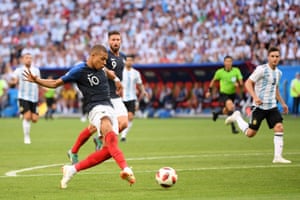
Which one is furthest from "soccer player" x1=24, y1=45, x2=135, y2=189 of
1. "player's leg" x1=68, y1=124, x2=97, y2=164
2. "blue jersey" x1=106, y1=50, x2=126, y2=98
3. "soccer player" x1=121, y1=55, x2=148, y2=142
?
"soccer player" x1=121, y1=55, x2=148, y2=142

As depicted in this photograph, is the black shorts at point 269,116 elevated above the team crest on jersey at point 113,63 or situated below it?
below

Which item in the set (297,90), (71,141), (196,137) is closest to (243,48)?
(297,90)

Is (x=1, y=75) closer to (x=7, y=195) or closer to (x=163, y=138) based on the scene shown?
(x=163, y=138)

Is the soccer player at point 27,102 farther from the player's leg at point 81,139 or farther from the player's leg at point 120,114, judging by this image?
the player's leg at point 81,139

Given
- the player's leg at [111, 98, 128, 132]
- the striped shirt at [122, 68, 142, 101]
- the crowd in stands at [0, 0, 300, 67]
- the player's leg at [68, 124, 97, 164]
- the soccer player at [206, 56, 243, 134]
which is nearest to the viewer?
the player's leg at [68, 124, 97, 164]

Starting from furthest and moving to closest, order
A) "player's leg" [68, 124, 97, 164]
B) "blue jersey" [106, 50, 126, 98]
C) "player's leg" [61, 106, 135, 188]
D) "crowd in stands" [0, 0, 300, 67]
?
"crowd in stands" [0, 0, 300, 67], "blue jersey" [106, 50, 126, 98], "player's leg" [68, 124, 97, 164], "player's leg" [61, 106, 135, 188]

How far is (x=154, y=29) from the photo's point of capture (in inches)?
1689

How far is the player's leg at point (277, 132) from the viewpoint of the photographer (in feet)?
51.3

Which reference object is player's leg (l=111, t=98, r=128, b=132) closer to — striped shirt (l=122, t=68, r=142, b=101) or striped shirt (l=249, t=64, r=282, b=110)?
striped shirt (l=249, t=64, r=282, b=110)

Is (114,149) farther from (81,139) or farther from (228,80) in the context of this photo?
(228,80)

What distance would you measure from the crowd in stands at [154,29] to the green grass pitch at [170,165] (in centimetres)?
1261

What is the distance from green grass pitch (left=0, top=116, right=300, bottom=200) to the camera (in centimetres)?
1134

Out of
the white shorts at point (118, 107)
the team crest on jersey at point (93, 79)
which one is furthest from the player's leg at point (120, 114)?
the team crest on jersey at point (93, 79)

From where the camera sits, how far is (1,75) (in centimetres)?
4662
